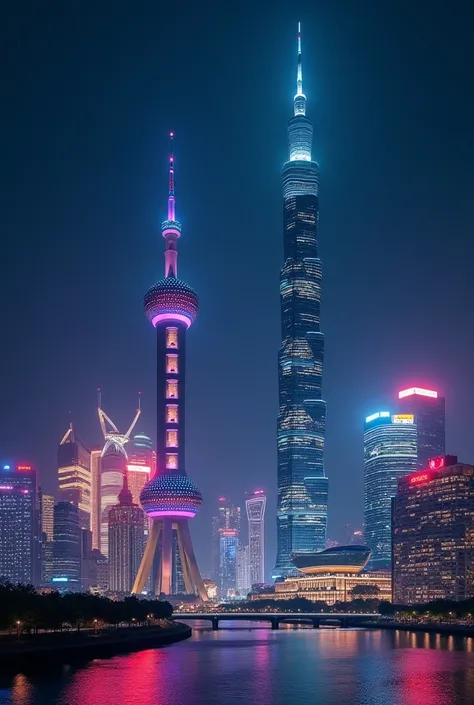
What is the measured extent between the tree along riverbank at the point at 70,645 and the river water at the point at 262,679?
5.21 m

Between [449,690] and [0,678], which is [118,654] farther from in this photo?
[449,690]

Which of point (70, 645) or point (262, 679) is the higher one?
point (262, 679)

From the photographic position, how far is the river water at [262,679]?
324 ft

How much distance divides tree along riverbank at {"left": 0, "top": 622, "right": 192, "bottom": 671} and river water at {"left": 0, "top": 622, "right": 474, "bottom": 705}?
521 centimetres

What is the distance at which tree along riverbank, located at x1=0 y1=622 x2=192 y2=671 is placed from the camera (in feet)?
425

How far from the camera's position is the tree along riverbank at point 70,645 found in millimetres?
129562

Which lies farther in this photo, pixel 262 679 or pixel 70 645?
pixel 70 645

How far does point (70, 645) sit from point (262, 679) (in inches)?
1678

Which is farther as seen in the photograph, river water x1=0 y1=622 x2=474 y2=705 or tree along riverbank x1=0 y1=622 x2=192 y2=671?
tree along riverbank x1=0 y1=622 x2=192 y2=671

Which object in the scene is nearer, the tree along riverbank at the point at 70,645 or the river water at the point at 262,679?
the river water at the point at 262,679

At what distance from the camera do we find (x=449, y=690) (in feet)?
338

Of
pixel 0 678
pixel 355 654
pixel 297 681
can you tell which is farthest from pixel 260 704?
pixel 355 654

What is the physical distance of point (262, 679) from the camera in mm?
116500

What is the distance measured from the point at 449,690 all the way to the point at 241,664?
40.8 meters
